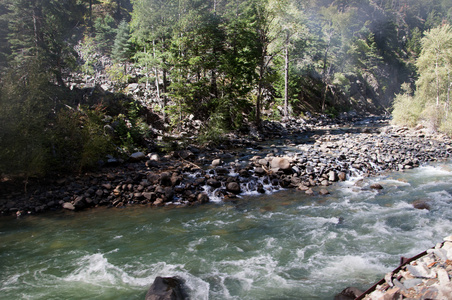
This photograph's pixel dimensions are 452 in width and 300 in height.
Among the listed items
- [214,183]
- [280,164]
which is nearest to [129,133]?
[214,183]

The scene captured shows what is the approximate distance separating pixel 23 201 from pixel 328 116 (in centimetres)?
3654

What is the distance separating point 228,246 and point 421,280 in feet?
12.5

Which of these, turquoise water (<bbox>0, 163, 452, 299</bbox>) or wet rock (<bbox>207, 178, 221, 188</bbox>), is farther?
wet rock (<bbox>207, 178, 221, 188</bbox>)

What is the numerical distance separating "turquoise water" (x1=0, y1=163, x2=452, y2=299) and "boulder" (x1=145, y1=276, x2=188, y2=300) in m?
0.23

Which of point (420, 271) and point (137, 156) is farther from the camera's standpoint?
point (137, 156)

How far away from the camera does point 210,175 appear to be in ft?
36.1

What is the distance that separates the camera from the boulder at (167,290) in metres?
4.15

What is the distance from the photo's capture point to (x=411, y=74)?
70250 mm

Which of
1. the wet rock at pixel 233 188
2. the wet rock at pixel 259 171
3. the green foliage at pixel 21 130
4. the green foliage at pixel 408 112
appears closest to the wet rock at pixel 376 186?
the wet rock at pixel 259 171

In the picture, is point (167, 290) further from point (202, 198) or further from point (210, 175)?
point (210, 175)

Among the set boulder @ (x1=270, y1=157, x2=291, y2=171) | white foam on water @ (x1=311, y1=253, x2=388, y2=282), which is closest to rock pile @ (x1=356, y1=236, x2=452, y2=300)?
white foam on water @ (x1=311, y1=253, x2=388, y2=282)

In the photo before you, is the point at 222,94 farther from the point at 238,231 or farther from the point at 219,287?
the point at 219,287

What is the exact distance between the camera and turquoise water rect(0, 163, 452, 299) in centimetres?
484

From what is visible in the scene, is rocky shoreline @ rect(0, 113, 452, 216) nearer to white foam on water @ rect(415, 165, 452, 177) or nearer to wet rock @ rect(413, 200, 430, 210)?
white foam on water @ rect(415, 165, 452, 177)
